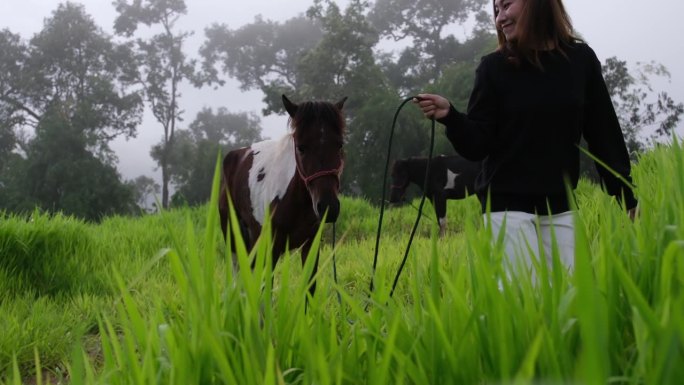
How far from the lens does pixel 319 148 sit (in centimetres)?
376

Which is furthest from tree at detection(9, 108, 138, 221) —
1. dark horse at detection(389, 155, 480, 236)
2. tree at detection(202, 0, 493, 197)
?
dark horse at detection(389, 155, 480, 236)

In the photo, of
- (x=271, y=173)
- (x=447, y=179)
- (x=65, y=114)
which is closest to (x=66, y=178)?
(x=65, y=114)

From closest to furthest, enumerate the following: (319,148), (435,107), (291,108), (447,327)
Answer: (447,327), (435,107), (319,148), (291,108)

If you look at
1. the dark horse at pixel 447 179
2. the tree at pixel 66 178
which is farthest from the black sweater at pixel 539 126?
the tree at pixel 66 178

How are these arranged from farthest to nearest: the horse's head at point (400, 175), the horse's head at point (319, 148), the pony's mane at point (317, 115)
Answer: the horse's head at point (400, 175) < the pony's mane at point (317, 115) < the horse's head at point (319, 148)

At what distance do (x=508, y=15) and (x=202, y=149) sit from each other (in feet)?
130

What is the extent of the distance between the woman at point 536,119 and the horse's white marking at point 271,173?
174 cm

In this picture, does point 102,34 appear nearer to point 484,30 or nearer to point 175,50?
point 175,50

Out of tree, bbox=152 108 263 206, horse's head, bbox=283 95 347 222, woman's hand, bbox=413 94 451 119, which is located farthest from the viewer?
tree, bbox=152 108 263 206

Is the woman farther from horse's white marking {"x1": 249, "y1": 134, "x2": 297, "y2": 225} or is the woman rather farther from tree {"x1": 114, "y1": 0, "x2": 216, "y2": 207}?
tree {"x1": 114, "y1": 0, "x2": 216, "y2": 207}

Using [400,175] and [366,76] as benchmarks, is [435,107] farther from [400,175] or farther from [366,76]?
[366,76]

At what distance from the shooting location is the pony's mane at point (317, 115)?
3.82 metres

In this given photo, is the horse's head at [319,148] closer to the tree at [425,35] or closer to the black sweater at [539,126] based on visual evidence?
the black sweater at [539,126]

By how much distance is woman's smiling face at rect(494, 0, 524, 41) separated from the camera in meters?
2.62
